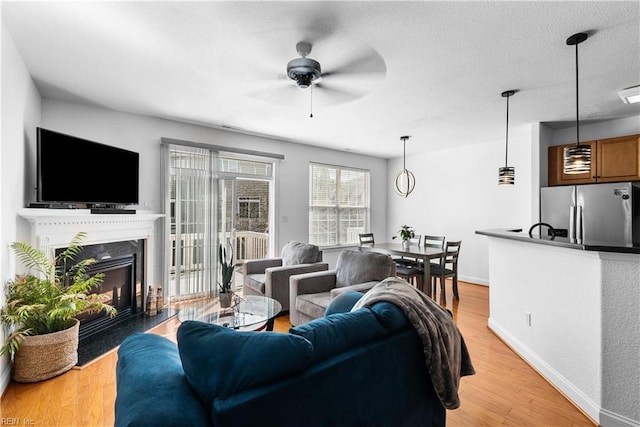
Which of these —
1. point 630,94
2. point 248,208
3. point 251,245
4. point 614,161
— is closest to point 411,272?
point 251,245

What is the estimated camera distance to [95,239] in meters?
3.16

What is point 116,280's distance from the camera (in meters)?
3.54

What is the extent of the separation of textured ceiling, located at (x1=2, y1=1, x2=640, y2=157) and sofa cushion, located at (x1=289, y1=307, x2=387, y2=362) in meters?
1.66

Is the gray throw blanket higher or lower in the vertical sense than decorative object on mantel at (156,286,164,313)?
higher

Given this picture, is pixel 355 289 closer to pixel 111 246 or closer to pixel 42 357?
pixel 42 357

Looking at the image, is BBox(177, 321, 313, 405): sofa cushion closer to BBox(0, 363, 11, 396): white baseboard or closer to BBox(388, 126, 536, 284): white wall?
BBox(0, 363, 11, 396): white baseboard

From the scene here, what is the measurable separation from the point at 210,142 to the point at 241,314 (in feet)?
9.44

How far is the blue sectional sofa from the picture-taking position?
3.18 ft

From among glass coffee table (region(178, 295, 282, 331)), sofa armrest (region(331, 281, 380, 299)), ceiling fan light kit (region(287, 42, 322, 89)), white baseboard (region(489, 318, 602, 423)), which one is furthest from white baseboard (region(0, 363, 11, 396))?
white baseboard (region(489, 318, 602, 423))

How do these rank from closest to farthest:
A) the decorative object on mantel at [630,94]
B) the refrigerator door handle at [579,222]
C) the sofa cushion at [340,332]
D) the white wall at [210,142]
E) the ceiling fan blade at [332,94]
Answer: the sofa cushion at [340,332]
the ceiling fan blade at [332,94]
the decorative object on mantel at [630,94]
the white wall at [210,142]
the refrigerator door handle at [579,222]

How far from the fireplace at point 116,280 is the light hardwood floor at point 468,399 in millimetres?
566

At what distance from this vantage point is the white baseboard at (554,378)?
1993mm
